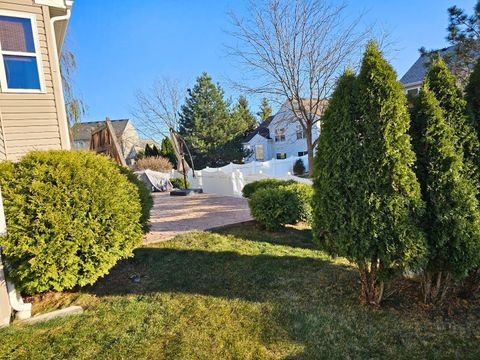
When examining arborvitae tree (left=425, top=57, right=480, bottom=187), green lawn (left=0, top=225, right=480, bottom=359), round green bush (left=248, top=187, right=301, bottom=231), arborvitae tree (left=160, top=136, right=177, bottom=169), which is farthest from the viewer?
arborvitae tree (left=160, top=136, right=177, bottom=169)

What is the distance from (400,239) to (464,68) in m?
8.99

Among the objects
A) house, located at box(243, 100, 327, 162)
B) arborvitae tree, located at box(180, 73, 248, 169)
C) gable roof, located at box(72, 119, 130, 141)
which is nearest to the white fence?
arborvitae tree, located at box(180, 73, 248, 169)

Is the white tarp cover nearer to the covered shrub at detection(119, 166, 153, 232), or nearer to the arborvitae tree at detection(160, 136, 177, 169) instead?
the arborvitae tree at detection(160, 136, 177, 169)

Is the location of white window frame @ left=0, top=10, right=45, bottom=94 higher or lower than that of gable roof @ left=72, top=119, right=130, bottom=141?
lower

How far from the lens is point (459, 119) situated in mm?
2504

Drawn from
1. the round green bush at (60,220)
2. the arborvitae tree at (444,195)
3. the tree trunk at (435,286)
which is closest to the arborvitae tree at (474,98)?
the arborvitae tree at (444,195)

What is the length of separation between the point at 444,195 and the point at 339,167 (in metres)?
0.91

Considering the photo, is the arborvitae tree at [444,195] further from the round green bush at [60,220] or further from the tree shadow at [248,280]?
the round green bush at [60,220]

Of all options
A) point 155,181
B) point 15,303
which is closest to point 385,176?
point 15,303

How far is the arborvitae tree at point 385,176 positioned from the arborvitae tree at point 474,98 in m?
0.70

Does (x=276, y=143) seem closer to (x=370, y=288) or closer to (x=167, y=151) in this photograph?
(x=167, y=151)

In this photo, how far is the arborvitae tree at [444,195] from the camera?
2387mm

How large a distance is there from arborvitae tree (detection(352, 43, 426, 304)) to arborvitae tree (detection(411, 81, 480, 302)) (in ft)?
0.52

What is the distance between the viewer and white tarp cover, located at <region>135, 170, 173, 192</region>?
1586cm
